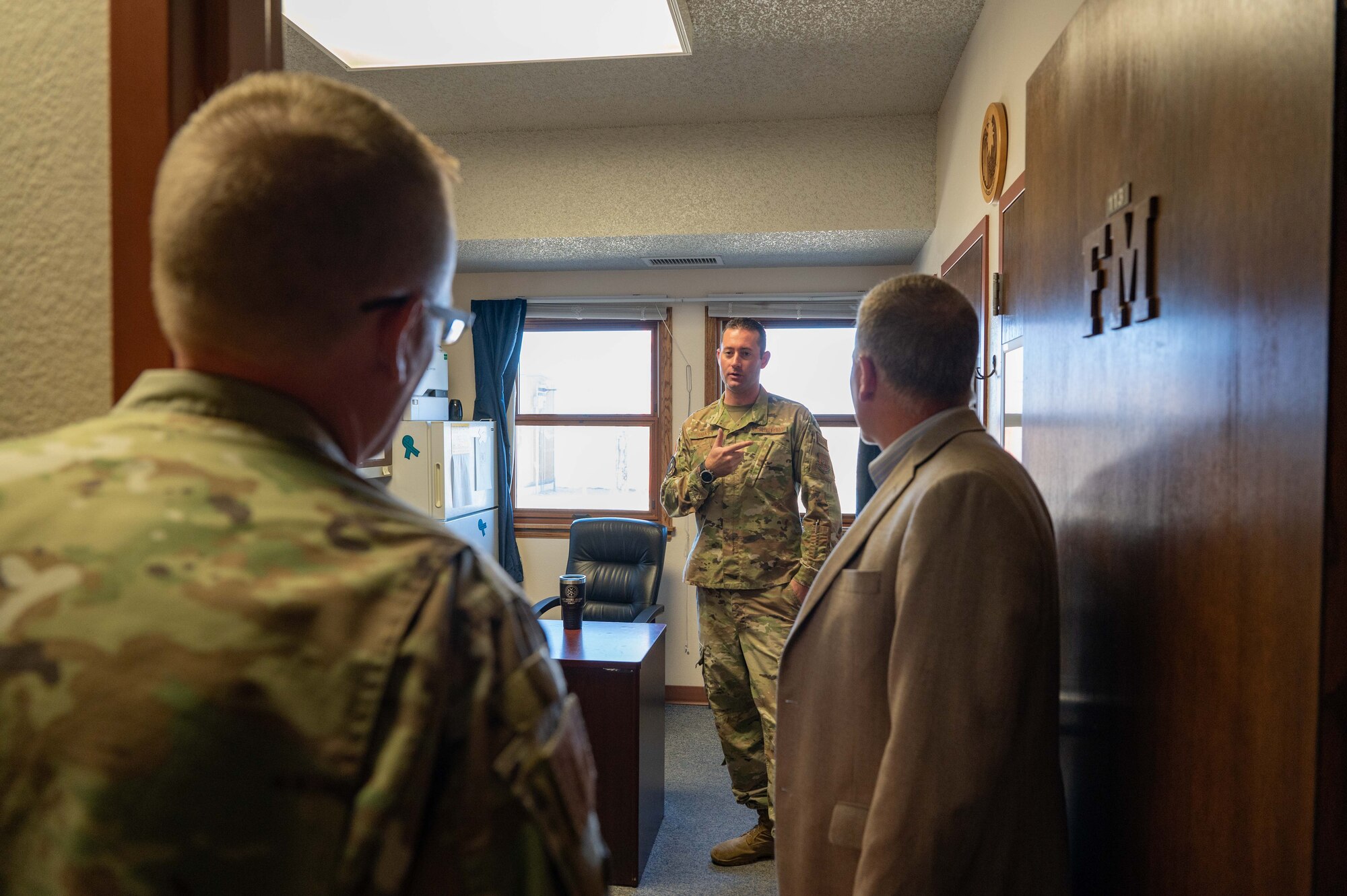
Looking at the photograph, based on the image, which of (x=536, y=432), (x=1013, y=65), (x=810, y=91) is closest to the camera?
(x=1013, y=65)

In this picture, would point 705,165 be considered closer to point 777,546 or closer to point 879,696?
point 777,546

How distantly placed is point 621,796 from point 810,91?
275 centimetres

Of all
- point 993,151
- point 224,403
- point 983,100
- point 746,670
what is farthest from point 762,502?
point 224,403

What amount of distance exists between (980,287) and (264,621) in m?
2.56

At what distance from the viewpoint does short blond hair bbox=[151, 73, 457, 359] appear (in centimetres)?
48

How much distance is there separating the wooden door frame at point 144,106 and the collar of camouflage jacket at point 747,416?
2625 millimetres

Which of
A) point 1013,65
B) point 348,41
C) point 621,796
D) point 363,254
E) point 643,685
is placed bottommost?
point 621,796

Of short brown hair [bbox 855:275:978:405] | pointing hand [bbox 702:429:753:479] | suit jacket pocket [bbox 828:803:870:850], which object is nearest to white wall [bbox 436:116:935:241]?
pointing hand [bbox 702:429:753:479]

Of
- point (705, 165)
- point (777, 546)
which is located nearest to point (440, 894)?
point (777, 546)

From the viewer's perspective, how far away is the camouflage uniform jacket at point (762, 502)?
10.3 ft

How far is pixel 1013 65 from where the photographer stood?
7.59 feet

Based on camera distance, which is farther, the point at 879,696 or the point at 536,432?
the point at 536,432

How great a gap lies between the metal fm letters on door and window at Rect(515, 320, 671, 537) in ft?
12.8

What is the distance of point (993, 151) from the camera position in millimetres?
2439
